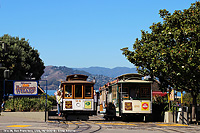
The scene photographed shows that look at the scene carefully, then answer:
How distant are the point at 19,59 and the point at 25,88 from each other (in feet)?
122

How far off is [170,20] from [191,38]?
2.21 meters

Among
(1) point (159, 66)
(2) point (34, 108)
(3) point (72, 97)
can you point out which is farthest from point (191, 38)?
(2) point (34, 108)

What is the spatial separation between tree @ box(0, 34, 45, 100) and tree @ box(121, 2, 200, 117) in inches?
1250

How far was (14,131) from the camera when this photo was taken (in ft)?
59.2

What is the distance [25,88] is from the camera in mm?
28375

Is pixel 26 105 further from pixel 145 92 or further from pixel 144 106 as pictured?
pixel 145 92

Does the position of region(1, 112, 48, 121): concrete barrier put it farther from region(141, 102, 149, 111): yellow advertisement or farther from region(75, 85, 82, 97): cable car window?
region(141, 102, 149, 111): yellow advertisement

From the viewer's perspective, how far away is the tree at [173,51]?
26.0m

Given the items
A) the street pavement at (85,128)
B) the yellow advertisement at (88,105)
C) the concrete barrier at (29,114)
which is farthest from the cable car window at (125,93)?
the street pavement at (85,128)

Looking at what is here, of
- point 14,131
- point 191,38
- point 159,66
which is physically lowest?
point 14,131

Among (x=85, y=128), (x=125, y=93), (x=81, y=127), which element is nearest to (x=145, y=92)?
(x=125, y=93)

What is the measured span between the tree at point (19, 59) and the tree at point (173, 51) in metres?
31.8

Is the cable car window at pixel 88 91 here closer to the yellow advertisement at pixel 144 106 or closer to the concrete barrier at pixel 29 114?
the concrete barrier at pixel 29 114

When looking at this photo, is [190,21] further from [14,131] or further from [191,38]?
[14,131]
